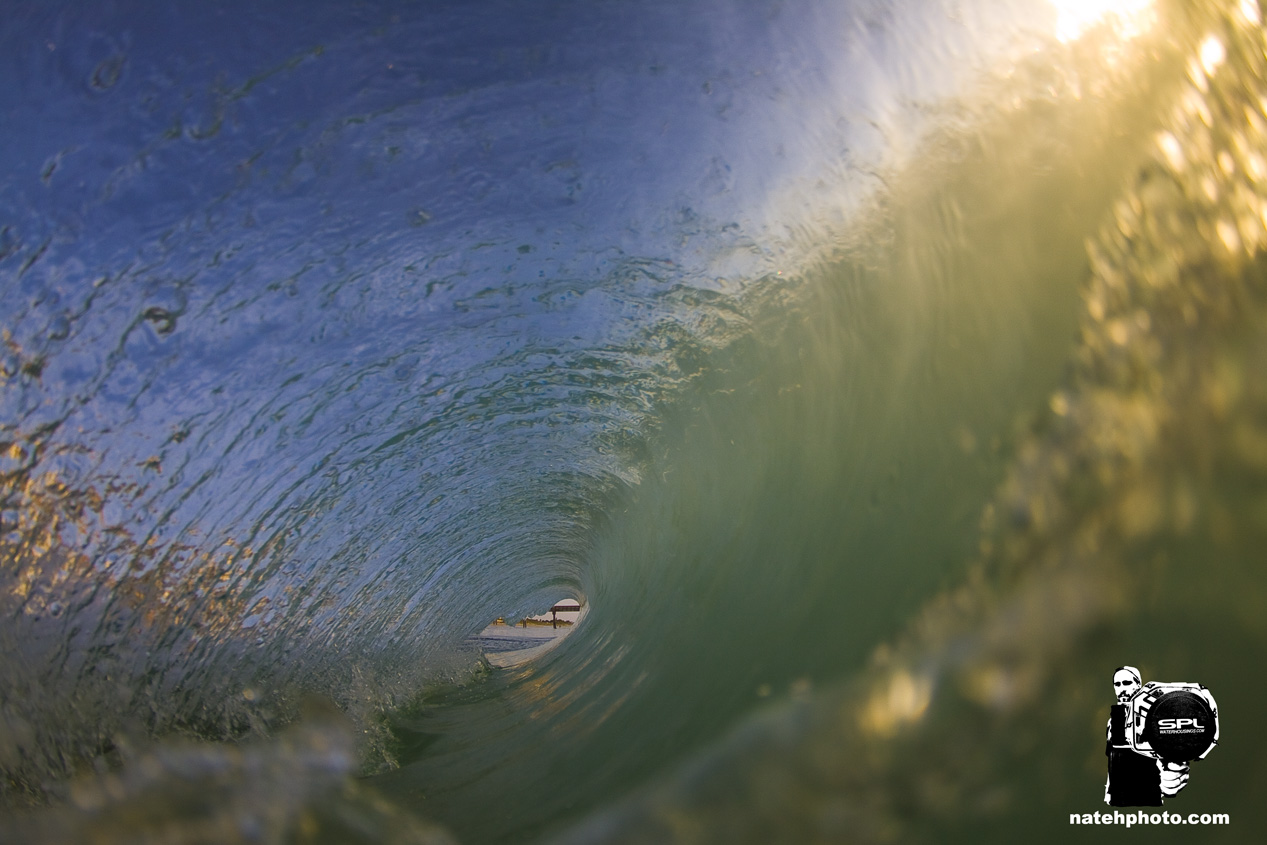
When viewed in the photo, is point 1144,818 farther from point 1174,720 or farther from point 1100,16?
point 1100,16

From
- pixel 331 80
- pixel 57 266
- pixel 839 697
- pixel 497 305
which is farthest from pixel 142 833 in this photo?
pixel 497 305

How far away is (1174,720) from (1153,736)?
44mm

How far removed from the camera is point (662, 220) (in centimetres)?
326

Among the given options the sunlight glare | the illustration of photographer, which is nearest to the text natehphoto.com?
the illustration of photographer

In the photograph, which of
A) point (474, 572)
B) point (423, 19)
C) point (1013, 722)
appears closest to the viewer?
point (1013, 722)

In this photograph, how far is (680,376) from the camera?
4.27 metres

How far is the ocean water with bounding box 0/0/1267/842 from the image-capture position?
128cm

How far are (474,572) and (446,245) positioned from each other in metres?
5.75

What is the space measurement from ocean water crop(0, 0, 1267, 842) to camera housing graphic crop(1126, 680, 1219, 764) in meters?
0.03

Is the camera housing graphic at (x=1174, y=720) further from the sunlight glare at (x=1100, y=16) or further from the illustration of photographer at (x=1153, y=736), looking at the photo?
the sunlight glare at (x=1100, y=16)

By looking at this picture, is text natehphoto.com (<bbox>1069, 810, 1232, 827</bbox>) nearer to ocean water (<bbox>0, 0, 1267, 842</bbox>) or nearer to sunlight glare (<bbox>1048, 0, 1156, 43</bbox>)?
ocean water (<bbox>0, 0, 1267, 842</bbox>)

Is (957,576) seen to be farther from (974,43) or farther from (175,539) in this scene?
(175,539)

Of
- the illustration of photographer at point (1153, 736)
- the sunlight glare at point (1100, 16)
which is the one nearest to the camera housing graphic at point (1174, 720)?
the illustration of photographer at point (1153, 736)

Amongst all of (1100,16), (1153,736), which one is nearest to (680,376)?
(1100,16)
